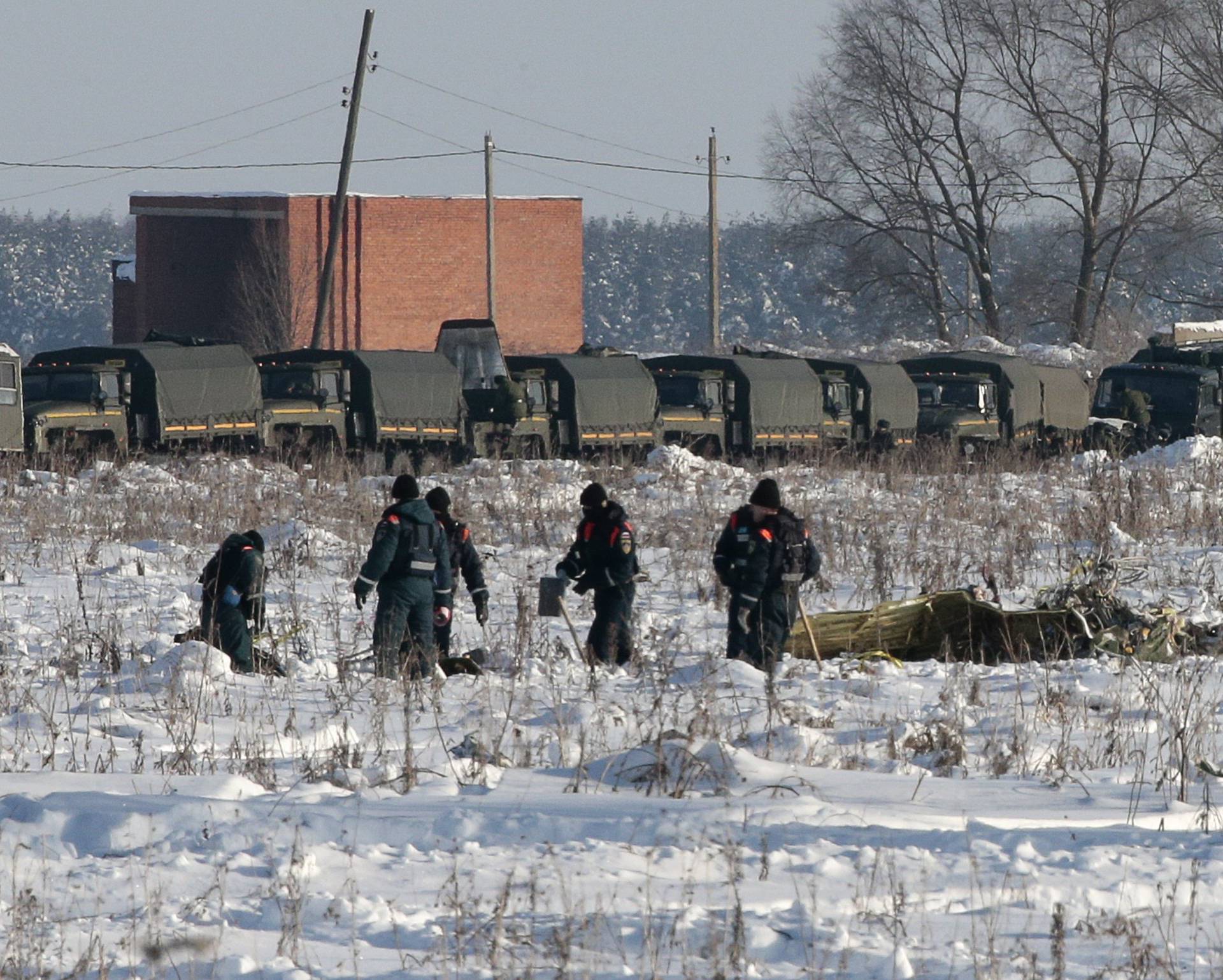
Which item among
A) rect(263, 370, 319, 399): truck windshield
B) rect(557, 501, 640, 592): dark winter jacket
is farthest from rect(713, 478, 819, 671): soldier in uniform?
rect(263, 370, 319, 399): truck windshield

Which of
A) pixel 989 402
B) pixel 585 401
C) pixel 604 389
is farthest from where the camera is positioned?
pixel 989 402

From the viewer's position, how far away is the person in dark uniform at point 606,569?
11.9m

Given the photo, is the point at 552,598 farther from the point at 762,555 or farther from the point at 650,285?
the point at 650,285

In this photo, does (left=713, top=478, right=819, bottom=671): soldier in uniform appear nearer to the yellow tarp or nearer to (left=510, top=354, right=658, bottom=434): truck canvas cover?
the yellow tarp

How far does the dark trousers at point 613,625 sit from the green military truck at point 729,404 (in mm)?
17796

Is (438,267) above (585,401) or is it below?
above

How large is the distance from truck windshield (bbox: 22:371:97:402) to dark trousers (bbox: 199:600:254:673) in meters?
15.4

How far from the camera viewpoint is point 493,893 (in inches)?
233

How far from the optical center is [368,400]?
2702 cm

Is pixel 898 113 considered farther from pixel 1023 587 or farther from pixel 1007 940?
pixel 1007 940

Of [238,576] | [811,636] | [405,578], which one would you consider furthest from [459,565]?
[811,636]

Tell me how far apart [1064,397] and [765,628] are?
2556cm

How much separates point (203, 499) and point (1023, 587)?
10006 millimetres

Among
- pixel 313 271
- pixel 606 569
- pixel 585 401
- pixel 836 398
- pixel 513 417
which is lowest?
pixel 606 569
